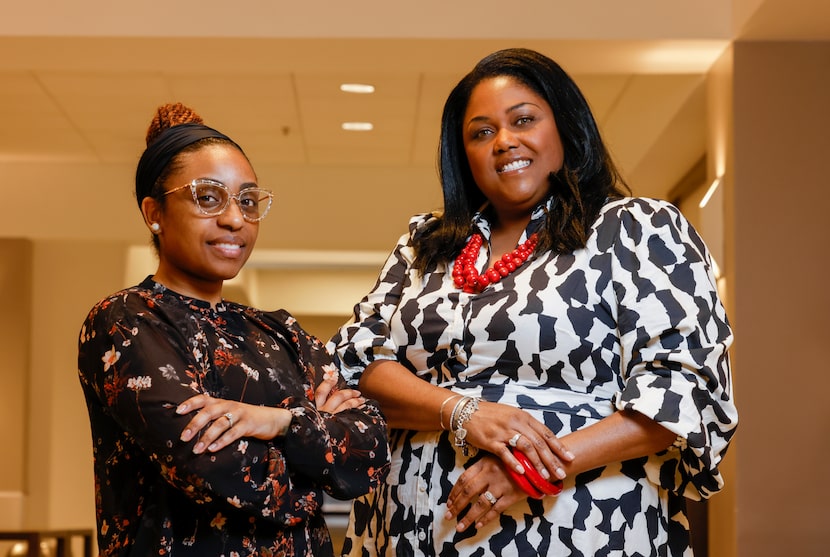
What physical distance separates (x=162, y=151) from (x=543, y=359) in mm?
772

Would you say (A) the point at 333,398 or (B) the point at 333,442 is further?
(A) the point at 333,398

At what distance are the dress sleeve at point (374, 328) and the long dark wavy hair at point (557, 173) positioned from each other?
6cm

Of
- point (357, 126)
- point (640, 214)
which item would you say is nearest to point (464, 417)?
point (640, 214)

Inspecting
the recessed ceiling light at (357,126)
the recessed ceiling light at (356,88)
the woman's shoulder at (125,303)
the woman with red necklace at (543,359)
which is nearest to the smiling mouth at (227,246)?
the woman's shoulder at (125,303)

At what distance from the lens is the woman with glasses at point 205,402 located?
162 centimetres

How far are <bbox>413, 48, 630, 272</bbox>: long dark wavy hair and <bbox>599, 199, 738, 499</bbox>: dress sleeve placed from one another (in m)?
0.12

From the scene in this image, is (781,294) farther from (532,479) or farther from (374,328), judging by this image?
(532,479)

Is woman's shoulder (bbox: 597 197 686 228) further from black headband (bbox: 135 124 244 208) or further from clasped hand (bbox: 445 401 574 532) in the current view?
black headband (bbox: 135 124 244 208)

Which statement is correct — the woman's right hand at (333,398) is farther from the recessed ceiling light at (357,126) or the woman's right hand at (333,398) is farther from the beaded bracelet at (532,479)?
the recessed ceiling light at (357,126)

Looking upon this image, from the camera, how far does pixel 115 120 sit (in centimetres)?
780

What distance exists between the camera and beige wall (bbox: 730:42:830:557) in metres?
4.85

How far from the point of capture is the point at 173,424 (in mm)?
1598

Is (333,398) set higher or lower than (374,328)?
lower

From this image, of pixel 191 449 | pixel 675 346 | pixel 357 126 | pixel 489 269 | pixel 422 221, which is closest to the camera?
pixel 191 449
